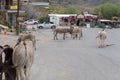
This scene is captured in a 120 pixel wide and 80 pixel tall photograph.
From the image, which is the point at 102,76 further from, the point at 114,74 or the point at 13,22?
the point at 13,22

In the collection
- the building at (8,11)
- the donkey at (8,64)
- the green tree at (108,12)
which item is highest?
the donkey at (8,64)

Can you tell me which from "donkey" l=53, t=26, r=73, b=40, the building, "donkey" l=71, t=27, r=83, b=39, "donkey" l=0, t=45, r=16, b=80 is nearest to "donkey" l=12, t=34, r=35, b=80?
"donkey" l=0, t=45, r=16, b=80

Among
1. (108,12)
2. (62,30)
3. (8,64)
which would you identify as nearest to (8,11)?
(62,30)

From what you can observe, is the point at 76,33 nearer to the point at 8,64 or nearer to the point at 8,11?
the point at 8,11

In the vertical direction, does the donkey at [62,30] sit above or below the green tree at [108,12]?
above

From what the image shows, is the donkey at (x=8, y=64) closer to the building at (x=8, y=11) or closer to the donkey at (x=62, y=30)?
the donkey at (x=62, y=30)

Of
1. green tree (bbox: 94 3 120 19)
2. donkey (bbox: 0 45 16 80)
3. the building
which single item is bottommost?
green tree (bbox: 94 3 120 19)

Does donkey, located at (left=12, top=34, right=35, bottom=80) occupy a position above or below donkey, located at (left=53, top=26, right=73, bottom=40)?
above

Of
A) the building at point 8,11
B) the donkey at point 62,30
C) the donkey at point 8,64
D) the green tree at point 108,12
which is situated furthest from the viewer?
the green tree at point 108,12

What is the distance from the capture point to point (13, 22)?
82.5m

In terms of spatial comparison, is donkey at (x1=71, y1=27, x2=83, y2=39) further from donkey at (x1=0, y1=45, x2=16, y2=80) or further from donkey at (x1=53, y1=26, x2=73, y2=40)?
donkey at (x1=0, y1=45, x2=16, y2=80)

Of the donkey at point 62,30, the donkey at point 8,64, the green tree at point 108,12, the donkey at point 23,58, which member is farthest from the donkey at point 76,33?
the green tree at point 108,12

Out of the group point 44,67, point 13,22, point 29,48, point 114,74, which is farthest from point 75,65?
point 13,22

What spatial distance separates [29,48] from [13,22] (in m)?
70.7
